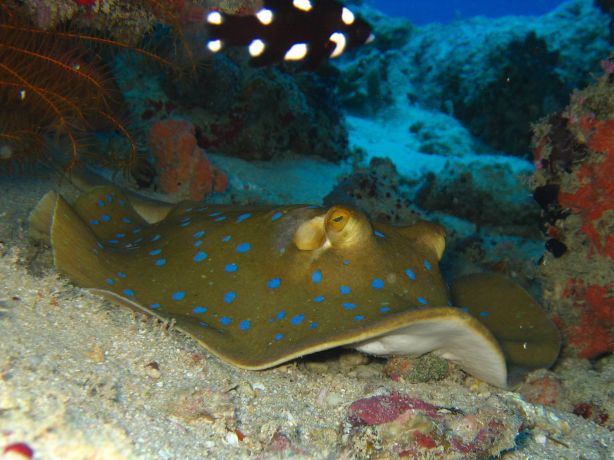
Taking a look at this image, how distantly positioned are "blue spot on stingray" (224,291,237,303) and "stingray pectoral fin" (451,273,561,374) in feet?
7.83

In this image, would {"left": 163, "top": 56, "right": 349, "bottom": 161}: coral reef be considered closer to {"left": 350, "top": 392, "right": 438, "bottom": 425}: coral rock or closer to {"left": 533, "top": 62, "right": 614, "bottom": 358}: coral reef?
{"left": 533, "top": 62, "right": 614, "bottom": 358}: coral reef

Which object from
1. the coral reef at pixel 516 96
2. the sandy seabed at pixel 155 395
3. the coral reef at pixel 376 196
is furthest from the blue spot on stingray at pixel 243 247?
the coral reef at pixel 516 96

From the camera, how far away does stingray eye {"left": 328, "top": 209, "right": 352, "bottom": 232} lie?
3.27m

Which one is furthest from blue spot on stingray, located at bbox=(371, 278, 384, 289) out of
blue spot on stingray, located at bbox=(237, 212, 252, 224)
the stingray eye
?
blue spot on stingray, located at bbox=(237, 212, 252, 224)

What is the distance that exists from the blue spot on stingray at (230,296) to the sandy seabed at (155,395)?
42 cm

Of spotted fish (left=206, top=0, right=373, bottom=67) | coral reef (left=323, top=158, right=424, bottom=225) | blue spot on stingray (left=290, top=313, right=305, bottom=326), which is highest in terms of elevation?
spotted fish (left=206, top=0, right=373, bottom=67)

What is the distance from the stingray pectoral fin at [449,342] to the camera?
262 centimetres

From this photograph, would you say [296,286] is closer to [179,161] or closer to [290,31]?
[290,31]

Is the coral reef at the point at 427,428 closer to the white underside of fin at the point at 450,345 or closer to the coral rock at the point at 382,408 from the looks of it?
the coral rock at the point at 382,408

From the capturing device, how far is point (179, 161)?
7305 millimetres

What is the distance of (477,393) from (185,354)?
232 cm

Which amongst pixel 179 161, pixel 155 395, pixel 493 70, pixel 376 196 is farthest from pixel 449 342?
pixel 493 70

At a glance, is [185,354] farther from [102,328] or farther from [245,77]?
[245,77]

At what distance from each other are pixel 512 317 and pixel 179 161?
5517 mm
